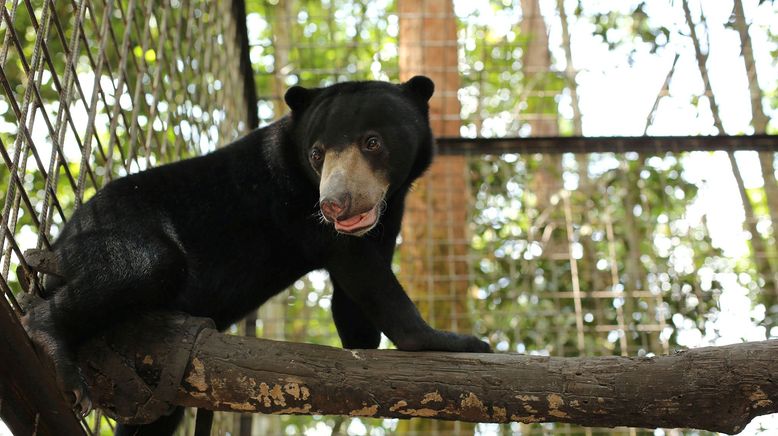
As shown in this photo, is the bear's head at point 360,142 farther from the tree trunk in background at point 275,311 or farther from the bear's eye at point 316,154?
the tree trunk in background at point 275,311

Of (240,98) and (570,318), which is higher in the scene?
Result: (240,98)

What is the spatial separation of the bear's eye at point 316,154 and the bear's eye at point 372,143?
0.17 m

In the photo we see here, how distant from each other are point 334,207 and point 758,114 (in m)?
4.91

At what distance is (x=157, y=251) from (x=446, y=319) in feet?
10.6

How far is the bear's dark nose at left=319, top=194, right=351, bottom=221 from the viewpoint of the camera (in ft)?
9.62

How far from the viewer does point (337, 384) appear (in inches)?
100

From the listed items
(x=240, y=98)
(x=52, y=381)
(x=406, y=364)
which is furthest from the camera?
(x=240, y=98)

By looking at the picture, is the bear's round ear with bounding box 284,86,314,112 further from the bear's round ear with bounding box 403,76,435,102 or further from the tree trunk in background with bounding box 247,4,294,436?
the tree trunk in background with bounding box 247,4,294,436

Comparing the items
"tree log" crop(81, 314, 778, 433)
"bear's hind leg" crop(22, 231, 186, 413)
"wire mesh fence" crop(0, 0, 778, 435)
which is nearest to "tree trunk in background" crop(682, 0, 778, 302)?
"wire mesh fence" crop(0, 0, 778, 435)

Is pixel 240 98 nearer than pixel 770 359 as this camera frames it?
No

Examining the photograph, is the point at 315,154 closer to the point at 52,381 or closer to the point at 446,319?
the point at 52,381

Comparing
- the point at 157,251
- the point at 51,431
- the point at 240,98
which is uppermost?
the point at 240,98

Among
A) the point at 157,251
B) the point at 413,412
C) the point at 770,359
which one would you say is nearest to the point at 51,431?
the point at 157,251

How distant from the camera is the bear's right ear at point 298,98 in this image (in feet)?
12.0
